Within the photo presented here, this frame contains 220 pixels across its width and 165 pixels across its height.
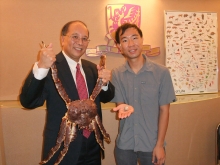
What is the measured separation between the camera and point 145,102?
1.55 m

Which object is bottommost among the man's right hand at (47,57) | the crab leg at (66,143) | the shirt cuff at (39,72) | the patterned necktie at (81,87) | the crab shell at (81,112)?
the crab leg at (66,143)

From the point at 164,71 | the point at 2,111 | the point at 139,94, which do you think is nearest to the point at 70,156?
the point at 139,94

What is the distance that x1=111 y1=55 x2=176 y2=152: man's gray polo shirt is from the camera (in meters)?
1.54

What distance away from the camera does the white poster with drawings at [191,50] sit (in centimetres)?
274

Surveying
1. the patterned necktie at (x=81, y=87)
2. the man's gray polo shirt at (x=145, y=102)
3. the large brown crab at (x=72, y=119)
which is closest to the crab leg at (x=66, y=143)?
the large brown crab at (x=72, y=119)

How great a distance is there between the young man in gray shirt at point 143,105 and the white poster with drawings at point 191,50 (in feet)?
4.18

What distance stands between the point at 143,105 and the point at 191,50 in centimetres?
161

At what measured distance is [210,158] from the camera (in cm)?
257

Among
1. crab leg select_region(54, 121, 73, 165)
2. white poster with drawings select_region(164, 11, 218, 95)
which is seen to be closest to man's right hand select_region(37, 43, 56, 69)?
crab leg select_region(54, 121, 73, 165)

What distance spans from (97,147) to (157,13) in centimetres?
188

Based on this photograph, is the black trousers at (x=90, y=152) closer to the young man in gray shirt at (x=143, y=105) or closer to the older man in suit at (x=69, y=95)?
the older man in suit at (x=69, y=95)

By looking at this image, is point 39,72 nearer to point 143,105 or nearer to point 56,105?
point 56,105

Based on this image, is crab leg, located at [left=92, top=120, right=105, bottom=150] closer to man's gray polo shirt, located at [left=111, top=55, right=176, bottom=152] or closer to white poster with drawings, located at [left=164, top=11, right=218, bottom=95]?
→ man's gray polo shirt, located at [left=111, top=55, right=176, bottom=152]

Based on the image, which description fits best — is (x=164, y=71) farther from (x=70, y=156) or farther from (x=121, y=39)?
(x=70, y=156)
